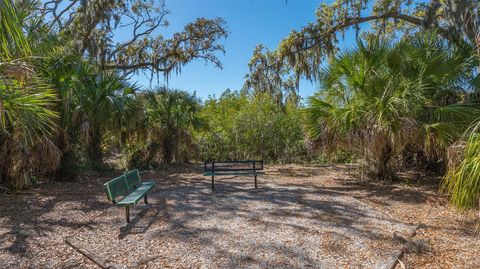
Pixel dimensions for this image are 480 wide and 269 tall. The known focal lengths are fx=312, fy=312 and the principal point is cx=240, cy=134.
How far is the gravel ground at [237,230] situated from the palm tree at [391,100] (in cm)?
116

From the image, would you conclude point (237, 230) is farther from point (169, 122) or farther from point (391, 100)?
point (169, 122)

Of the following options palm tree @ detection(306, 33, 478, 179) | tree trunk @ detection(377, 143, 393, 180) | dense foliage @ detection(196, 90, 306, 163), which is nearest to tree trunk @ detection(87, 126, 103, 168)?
dense foliage @ detection(196, 90, 306, 163)

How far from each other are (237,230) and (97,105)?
212 inches

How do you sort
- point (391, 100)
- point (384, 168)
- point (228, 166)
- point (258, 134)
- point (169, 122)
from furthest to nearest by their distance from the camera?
point (258, 134) → point (169, 122) → point (228, 166) → point (384, 168) → point (391, 100)

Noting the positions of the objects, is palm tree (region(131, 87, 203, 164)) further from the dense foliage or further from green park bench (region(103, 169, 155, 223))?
green park bench (region(103, 169, 155, 223))

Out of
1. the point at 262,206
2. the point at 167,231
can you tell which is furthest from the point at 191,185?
the point at 167,231

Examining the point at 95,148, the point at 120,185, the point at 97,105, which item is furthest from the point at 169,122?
the point at 120,185

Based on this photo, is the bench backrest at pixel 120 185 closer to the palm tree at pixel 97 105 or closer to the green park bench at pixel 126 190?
the green park bench at pixel 126 190

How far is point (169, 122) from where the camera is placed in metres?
11.0

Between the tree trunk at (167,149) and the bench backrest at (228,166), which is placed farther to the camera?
the tree trunk at (167,149)

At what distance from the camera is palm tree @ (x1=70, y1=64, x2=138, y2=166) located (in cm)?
750

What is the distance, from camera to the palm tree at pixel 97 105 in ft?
24.6

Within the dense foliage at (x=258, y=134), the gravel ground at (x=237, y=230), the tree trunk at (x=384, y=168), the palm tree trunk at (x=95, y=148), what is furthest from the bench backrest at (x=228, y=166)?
the dense foliage at (x=258, y=134)

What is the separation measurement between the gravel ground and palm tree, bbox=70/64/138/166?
1790mm
